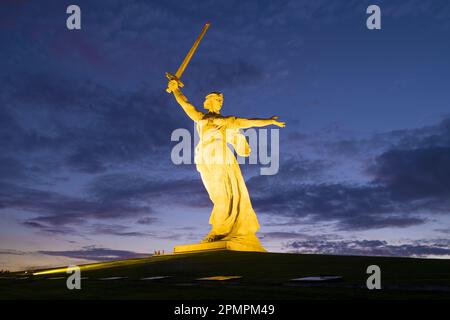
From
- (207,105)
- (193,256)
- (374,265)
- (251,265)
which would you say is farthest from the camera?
(207,105)

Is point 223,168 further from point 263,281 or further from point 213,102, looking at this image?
point 263,281

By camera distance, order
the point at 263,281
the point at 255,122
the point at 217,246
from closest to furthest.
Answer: the point at 263,281, the point at 217,246, the point at 255,122

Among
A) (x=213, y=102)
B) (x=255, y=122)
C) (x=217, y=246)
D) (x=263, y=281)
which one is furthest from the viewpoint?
(x=213, y=102)

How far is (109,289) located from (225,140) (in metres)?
11.7

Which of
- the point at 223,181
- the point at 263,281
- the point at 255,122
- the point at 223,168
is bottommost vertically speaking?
the point at 263,281

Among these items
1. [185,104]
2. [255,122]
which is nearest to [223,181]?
[255,122]

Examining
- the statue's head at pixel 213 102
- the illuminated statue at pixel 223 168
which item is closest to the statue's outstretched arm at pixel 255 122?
the illuminated statue at pixel 223 168

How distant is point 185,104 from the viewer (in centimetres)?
2148

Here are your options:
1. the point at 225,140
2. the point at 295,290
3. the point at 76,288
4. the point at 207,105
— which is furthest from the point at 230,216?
the point at 295,290

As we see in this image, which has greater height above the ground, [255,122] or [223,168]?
[255,122]

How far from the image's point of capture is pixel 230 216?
19953 millimetres

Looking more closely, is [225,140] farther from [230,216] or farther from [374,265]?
[374,265]

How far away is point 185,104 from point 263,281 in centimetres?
1272

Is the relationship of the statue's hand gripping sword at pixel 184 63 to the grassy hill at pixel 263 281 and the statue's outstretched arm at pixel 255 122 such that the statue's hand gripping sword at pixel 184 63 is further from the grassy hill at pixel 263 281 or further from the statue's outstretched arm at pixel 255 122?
the grassy hill at pixel 263 281
